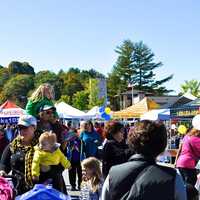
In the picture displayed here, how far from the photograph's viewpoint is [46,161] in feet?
17.7

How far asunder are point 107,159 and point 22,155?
187 cm

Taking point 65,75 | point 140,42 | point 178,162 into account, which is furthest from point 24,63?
point 178,162

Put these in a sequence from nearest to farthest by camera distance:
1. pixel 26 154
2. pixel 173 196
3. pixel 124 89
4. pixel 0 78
Answer: pixel 173 196, pixel 26 154, pixel 124 89, pixel 0 78

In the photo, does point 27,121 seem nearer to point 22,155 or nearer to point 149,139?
point 22,155

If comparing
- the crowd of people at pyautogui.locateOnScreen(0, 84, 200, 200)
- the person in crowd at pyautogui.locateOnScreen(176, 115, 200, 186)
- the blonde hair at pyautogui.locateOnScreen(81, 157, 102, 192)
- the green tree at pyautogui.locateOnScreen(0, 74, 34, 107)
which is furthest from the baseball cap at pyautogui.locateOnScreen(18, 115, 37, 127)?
the green tree at pyautogui.locateOnScreen(0, 74, 34, 107)

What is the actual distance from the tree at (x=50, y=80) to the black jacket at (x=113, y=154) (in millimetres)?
120240

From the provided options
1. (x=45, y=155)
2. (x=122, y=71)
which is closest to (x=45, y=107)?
(x=45, y=155)

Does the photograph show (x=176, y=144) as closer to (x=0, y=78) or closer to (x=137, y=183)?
(x=137, y=183)

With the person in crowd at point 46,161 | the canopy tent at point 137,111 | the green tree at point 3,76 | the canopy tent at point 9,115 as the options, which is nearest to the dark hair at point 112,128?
the person in crowd at point 46,161

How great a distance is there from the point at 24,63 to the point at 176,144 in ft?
493

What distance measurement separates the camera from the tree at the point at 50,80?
134 metres

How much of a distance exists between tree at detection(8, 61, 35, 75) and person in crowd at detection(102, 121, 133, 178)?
15948cm

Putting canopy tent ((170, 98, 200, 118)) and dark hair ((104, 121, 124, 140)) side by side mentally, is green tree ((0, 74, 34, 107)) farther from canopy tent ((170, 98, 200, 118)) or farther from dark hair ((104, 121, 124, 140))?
dark hair ((104, 121, 124, 140))

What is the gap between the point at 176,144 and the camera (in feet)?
71.9
